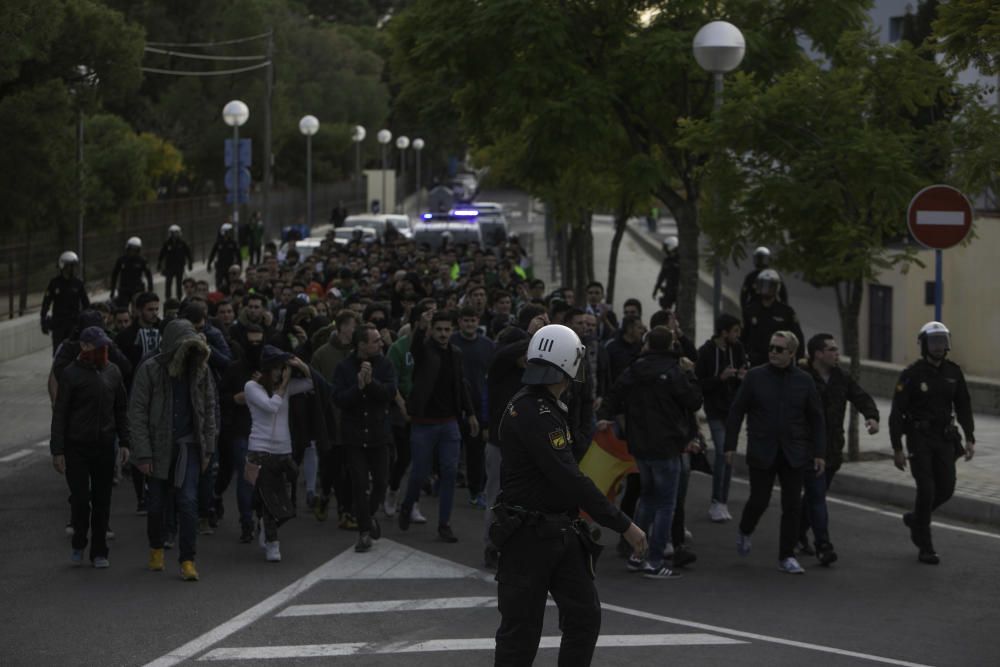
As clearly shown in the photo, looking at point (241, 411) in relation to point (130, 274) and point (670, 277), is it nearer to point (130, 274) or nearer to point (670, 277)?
point (130, 274)

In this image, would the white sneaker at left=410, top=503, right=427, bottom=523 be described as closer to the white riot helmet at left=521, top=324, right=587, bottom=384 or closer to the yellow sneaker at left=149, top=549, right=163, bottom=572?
the yellow sneaker at left=149, top=549, right=163, bottom=572

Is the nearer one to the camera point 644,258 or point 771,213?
point 771,213

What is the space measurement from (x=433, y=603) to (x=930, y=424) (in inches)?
161

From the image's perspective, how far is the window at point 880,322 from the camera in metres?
31.7

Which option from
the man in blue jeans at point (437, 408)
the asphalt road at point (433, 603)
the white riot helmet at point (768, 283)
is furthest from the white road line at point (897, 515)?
the man in blue jeans at point (437, 408)

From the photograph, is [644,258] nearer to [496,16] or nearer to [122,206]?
[122,206]

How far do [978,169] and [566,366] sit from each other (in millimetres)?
8310

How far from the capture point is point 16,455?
1720cm

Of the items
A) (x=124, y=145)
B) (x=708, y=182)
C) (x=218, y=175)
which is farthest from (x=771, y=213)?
(x=218, y=175)

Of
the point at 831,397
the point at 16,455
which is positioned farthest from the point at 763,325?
the point at 16,455

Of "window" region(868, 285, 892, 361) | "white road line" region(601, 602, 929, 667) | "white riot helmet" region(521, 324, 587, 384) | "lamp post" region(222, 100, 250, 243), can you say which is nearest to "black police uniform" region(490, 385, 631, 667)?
"white riot helmet" region(521, 324, 587, 384)

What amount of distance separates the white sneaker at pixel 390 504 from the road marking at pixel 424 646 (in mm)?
4300

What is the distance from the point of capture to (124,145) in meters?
34.7

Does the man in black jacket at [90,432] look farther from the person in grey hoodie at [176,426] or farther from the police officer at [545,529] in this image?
the police officer at [545,529]
